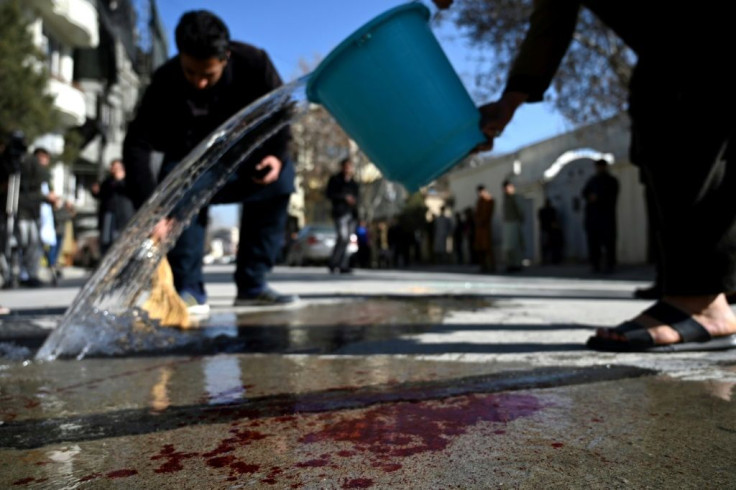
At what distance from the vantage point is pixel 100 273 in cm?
259

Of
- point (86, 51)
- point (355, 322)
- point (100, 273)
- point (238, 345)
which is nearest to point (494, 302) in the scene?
point (355, 322)

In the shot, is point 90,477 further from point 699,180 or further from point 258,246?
point 258,246

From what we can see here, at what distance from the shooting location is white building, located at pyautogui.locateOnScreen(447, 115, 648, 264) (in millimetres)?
15562

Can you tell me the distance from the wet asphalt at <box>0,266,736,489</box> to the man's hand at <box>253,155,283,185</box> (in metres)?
1.22

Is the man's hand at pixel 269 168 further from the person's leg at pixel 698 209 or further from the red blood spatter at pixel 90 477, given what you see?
the red blood spatter at pixel 90 477

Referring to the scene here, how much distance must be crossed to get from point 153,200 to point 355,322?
105 cm

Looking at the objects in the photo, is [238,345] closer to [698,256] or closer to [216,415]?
[216,415]

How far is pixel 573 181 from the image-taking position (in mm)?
18109

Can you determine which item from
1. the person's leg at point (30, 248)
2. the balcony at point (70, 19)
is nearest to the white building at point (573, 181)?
the person's leg at point (30, 248)

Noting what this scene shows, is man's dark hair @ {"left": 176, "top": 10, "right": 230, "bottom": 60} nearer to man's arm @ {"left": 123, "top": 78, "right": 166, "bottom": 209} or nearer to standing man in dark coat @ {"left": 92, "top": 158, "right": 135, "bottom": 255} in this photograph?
man's arm @ {"left": 123, "top": 78, "right": 166, "bottom": 209}

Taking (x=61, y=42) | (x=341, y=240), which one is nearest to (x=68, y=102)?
(x=61, y=42)

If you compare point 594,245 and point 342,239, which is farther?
point 342,239

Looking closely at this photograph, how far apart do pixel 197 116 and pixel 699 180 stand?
2.44 meters

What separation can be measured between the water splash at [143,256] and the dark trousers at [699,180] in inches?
46.8
